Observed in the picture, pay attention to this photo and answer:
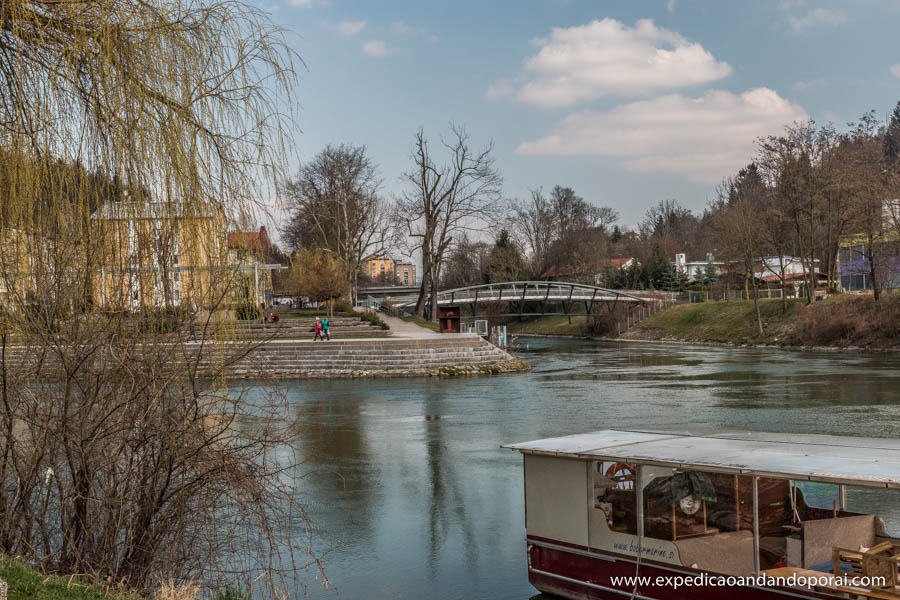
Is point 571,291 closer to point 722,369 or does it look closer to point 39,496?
point 722,369

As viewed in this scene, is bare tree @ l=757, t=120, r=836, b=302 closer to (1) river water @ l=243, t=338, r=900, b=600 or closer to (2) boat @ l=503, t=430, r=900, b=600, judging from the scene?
(1) river water @ l=243, t=338, r=900, b=600

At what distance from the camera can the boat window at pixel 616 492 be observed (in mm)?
9477

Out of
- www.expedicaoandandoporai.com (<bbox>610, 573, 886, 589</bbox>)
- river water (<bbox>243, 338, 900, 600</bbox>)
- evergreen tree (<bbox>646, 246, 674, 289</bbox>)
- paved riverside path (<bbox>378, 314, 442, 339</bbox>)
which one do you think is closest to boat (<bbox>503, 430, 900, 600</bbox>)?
www.expedicaoandandoporai.com (<bbox>610, 573, 886, 589</bbox>)

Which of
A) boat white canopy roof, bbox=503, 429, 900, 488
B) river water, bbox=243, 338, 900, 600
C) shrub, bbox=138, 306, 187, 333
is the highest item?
shrub, bbox=138, 306, 187, 333

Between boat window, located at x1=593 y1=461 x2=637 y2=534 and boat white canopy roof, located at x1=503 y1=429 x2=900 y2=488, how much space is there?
0.72ft

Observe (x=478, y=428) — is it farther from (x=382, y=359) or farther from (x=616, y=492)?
(x=382, y=359)

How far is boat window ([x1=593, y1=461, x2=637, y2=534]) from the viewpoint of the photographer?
9.48m

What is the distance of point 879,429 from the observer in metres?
19.9

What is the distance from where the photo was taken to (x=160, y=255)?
20.2ft

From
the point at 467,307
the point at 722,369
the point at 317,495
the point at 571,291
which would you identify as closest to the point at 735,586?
the point at 317,495

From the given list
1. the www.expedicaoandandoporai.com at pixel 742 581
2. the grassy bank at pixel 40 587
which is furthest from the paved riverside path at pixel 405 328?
the grassy bank at pixel 40 587

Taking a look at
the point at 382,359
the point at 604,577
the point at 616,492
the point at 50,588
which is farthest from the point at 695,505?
the point at 382,359

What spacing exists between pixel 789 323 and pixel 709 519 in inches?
1943

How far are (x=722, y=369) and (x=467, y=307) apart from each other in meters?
45.3
